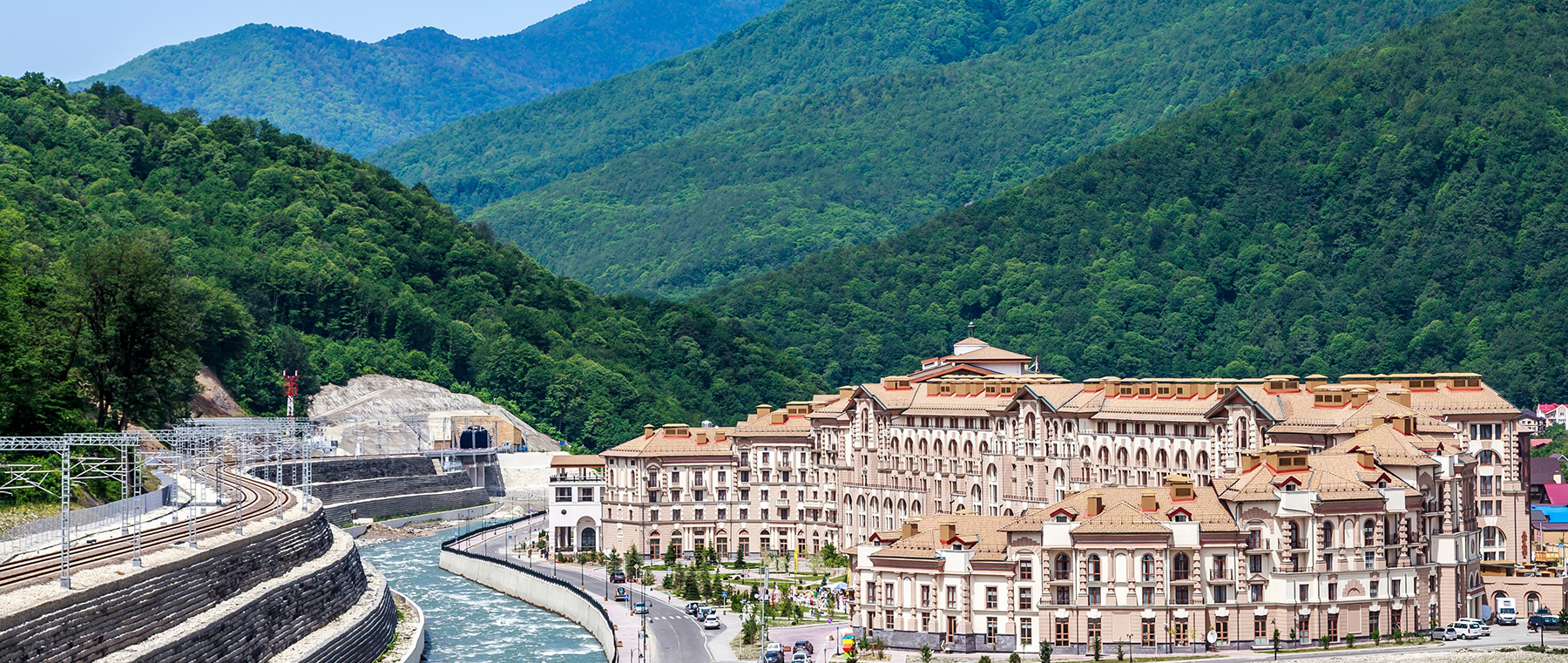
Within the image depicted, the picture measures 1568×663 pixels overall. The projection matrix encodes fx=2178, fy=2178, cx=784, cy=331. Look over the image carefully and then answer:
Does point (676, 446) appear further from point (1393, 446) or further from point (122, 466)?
point (1393, 446)

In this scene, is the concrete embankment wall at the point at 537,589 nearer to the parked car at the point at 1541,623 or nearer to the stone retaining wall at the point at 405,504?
the stone retaining wall at the point at 405,504

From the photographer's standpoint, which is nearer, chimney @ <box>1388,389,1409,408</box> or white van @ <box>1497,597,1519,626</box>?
white van @ <box>1497,597,1519,626</box>

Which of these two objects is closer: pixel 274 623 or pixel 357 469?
pixel 274 623

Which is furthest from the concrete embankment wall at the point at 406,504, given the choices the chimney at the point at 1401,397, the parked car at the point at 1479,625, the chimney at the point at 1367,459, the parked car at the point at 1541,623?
the parked car at the point at 1541,623

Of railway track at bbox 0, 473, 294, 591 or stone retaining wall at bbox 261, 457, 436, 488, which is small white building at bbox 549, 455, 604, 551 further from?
railway track at bbox 0, 473, 294, 591

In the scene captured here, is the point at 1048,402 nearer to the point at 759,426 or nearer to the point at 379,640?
the point at 759,426

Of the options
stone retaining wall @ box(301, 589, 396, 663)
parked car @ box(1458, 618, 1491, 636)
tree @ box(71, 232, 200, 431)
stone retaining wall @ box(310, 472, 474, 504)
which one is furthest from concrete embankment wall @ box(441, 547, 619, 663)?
parked car @ box(1458, 618, 1491, 636)

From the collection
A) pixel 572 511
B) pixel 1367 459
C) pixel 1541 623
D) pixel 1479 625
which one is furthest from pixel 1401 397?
pixel 572 511
